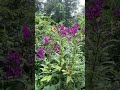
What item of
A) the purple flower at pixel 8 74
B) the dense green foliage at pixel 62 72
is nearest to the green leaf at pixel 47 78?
the dense green foliage at pixel 62 72

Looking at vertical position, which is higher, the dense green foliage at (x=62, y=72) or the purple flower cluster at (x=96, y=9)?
the purple flower cluster at (x=96, y=9)

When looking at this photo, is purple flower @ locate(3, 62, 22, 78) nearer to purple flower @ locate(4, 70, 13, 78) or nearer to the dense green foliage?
purple flower @ locate(4, 70, 13, 78)

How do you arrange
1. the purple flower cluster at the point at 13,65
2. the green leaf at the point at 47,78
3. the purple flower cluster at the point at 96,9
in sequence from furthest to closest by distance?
the green leaf at the point at 47,78, the purple flower cluster at the point at 96,9, the purple flower cluster at the point at 13,65

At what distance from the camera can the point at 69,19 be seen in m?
4.05

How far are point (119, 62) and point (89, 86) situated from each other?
2.44 feet

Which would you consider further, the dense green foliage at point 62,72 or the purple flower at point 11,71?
the dense green foliage at point 62,72

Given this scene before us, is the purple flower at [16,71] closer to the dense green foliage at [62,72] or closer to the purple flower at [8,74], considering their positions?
the purple flower at [8,74]

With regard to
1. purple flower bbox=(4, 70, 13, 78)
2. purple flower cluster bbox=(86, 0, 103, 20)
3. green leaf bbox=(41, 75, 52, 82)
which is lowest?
green leaf bbox=(41, 75, 52, 82)

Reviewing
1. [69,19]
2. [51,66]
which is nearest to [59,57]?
[51,66]

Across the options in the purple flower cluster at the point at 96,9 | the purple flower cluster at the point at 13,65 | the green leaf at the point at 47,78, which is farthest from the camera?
the green leaf at the point at 47,78

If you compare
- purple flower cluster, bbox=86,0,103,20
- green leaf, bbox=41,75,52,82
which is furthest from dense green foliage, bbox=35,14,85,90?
purple flower cluster, bbox=86,0,103,20

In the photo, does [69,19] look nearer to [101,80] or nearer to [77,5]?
[77,5]

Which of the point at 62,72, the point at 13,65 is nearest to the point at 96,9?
the point at 13,65

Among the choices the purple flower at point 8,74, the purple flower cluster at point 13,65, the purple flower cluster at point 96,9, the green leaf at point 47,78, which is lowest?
the green leaf at point 47,78
